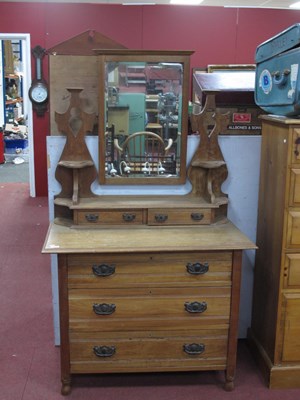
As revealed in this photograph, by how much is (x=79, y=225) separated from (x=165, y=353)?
0.78 meters

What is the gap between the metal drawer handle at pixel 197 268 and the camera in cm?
240

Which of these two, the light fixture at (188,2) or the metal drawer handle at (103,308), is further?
the light fixture at (188,2)

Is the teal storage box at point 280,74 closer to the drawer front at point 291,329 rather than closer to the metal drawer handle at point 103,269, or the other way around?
the drawer front at point 291,329

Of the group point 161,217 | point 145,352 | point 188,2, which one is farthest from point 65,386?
point 188,2

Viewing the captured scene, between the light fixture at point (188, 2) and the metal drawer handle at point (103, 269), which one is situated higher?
the light fixture at point (188, 2)

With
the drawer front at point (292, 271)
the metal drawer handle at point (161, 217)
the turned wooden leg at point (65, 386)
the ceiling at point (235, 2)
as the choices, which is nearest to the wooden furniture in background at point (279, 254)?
the drawer front at point (292, 271)

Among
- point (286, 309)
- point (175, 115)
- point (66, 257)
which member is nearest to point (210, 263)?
point (286, 309)

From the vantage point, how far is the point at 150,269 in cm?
239

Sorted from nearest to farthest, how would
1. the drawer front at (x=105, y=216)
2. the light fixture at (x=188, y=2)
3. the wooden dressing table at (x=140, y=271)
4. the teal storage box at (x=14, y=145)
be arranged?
1. the wooden dressing table at (x=140, y=271)
2. the drawer front at (x=105, y=216)
3. the light fixture at (x=188, y=2)
4. the teal storage box at (x=14, y=145)

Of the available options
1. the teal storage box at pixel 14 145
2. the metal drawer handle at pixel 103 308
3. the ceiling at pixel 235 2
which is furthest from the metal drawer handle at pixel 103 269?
the teal storage box at pixel 14 145

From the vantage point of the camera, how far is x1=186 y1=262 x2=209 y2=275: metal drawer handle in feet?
7.87

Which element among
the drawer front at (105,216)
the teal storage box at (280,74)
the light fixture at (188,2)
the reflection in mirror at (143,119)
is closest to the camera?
the teal storage box at (280,74)

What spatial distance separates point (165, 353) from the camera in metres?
2.49

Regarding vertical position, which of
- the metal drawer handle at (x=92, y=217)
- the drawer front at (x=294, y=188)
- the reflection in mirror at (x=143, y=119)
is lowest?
the metal drawer handle at (x=92, y=217)
